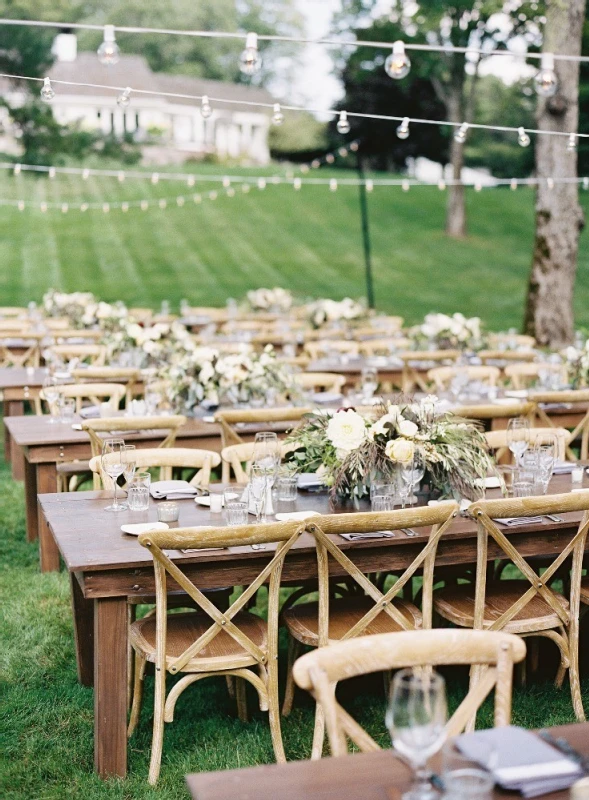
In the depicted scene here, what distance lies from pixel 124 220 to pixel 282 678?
27694 mm

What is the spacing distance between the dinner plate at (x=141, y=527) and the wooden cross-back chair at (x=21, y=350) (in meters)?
7.84

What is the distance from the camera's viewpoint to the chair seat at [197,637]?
401 centimetres

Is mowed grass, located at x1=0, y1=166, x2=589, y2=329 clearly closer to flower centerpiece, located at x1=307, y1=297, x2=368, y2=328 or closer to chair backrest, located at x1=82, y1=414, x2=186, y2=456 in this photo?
flower centerpiece, located at x1=307, y1=297, x2=368, y2=328

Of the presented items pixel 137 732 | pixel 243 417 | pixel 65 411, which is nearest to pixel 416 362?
pixel 243 417

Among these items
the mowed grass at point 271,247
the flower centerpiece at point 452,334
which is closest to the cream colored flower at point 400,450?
the flower centerpiece at point 452,334

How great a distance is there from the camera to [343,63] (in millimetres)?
39344

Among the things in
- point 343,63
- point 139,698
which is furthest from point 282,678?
point 343,63

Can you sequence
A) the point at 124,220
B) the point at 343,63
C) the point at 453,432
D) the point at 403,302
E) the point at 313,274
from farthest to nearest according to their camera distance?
the point at 343,63 → the point at 124,220 → the point at 313,274 → the point at 403,302 → the point at 453,432

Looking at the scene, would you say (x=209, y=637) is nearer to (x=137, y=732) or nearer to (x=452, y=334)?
(x=137, y=732)

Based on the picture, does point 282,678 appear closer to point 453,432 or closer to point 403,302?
point 453,432

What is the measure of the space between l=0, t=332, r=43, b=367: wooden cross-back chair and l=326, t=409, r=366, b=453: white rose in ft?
25.4

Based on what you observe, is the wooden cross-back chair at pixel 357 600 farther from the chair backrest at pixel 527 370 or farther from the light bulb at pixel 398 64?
the chair backrest at pixel 527 370

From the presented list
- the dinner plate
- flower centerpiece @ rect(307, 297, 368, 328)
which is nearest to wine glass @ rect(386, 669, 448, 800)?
the dinner plate

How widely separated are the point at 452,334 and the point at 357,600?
710cm
